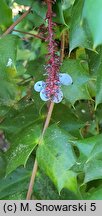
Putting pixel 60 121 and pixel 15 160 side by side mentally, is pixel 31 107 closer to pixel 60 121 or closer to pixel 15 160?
pixel 60 121

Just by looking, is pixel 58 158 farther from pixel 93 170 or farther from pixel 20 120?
pixel 20 120

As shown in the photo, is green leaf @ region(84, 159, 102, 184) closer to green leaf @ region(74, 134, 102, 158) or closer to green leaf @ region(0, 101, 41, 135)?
green leaf @ region(74, 134, 102, 158)

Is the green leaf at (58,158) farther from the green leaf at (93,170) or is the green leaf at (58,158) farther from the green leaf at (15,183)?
the green leaf at (15,183)

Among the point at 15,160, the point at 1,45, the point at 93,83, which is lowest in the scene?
the point at 15,160

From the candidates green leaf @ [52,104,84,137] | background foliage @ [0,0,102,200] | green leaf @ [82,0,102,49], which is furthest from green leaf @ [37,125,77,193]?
green leaf @ [82,0,102,49]

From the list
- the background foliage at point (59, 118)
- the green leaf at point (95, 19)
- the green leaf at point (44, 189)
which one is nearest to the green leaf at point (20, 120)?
the background foliage at point (59, 118)

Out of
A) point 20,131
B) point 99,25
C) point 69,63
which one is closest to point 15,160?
point 20,131
